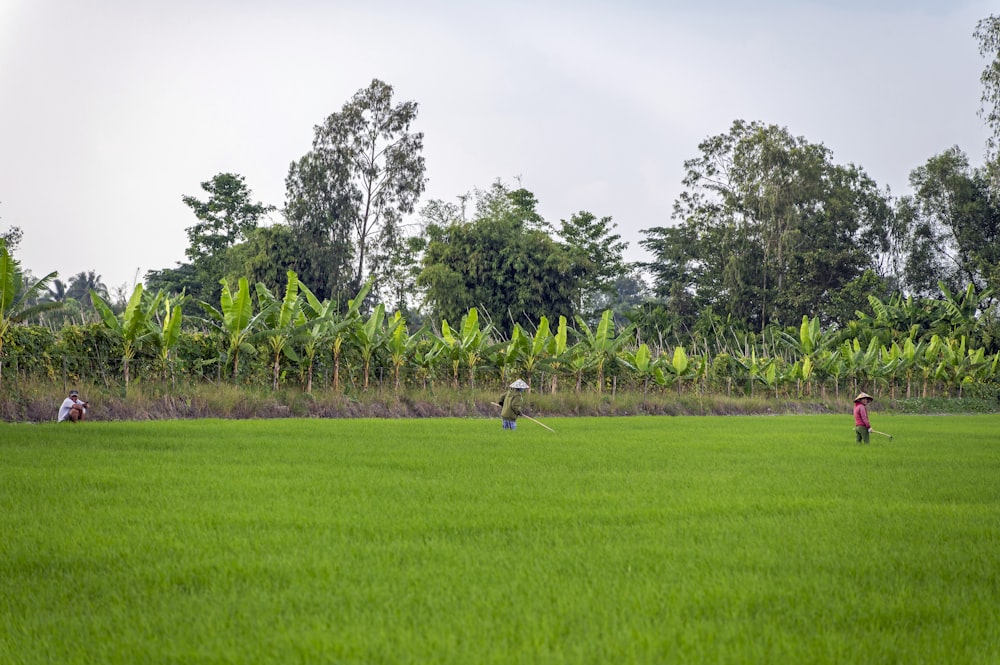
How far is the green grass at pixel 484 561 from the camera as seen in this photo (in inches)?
164

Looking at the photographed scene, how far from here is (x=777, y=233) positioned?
54.9 meters

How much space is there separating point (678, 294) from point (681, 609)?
2081 inches

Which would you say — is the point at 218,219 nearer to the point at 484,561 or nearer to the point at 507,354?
the point at 507,354

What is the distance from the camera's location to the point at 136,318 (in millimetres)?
18672

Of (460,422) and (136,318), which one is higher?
(136,318)

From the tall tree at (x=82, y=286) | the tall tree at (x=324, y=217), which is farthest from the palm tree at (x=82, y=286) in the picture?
the tall tree at (x=324, y=217)

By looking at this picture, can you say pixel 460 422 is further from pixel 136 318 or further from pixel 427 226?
pixel 427 226

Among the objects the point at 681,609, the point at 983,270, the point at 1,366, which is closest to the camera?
the point at 681,609

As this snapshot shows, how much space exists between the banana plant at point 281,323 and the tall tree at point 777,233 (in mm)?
35824

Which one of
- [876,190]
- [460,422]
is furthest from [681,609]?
[876,190]

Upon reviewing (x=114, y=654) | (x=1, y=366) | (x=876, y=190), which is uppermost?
(x=876, y=190)

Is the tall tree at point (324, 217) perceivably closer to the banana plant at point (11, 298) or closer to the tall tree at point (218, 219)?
the tall tree at point (218, 219)

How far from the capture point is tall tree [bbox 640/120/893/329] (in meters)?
53.7

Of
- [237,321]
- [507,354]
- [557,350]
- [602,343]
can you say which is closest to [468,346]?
[507,354]
